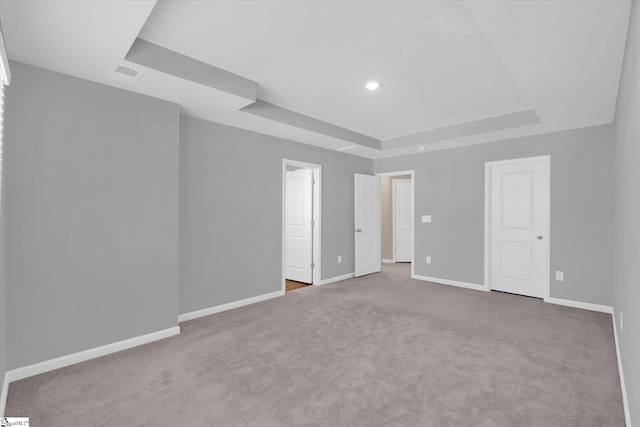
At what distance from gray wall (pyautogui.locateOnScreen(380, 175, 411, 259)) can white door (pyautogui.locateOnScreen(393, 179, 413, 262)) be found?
0.10 meters

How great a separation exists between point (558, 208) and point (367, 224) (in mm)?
3020

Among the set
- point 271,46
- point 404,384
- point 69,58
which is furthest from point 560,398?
point 69,58

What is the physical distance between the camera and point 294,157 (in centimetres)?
493

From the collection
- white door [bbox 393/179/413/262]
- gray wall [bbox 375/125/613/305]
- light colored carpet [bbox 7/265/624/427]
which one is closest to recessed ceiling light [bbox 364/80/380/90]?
light colored carpet [bbox 7/265/624/427]

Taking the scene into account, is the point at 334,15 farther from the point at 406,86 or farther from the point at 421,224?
the point at 421,224

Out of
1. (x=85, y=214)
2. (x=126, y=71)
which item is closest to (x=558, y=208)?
(x=126, y=71)

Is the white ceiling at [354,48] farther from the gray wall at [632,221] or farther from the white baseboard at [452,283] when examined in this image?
the white baseboard at [452,283]

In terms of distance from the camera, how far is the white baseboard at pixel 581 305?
3916 mm

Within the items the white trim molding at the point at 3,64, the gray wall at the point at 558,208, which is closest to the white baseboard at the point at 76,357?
the white trim molding at the point at 3,64

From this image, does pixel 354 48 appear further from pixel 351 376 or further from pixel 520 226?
pixel 520 226

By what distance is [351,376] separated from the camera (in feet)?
7.89

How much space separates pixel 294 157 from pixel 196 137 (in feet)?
5.23

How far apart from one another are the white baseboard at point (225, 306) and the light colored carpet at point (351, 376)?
13 cm

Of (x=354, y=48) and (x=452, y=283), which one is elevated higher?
(x=354, y=48)
